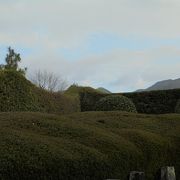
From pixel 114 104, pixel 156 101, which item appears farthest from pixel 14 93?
pixel 156 101

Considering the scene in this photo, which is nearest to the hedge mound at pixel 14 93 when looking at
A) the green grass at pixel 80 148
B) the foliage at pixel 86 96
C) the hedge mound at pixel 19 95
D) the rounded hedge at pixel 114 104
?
the hedge mound at pixel 19 95

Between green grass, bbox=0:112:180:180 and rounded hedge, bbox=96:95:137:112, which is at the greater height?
rounded hedge, bbox=96:95:137:112

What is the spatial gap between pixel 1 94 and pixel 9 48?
2675cm

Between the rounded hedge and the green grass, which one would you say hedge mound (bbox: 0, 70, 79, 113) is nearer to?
the rounded hedge

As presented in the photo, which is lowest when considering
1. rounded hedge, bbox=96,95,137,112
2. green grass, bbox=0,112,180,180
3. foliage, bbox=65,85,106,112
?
green grass, bbox=0,112,180,180

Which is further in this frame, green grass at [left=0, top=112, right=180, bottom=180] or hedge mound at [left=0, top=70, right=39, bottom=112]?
hedge mound at [left=0, top=70, right=39, bottom=112]

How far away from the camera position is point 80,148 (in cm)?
700

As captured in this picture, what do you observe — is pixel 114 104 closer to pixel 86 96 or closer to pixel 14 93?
pixel 14 93

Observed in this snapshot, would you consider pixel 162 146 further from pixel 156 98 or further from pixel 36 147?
pixel 156 98

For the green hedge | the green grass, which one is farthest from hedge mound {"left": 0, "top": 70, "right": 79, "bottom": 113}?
the green hedge

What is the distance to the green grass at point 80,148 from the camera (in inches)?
240

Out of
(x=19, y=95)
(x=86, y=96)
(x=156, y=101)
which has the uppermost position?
(x=86, y=96)

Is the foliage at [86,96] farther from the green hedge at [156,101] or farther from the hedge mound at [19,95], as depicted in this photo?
the hedge mound at [19,95]

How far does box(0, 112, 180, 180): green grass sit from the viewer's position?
6.09m
